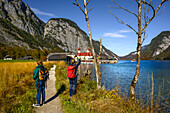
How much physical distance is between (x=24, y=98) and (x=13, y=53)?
10735 centimetres

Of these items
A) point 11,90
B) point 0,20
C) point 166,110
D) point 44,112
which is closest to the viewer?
point 44,112

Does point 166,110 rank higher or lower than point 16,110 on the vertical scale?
lower

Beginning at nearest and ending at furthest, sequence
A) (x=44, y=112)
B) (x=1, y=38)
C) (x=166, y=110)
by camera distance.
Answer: (x=44, y=112), (x=166, y=110), (x=1, y=38)

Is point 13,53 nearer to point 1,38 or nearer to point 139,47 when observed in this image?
point 1,38

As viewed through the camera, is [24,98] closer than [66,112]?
No

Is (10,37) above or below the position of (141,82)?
above

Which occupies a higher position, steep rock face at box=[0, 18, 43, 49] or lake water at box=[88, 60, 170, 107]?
steep rock face at box=[0, 18, 43, 49]

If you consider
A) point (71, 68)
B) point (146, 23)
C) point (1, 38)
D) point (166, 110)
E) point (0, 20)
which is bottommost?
point (166, 110)

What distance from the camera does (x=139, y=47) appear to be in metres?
4.61

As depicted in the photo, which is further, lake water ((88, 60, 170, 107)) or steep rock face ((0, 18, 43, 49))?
steep rock face ((0, 18, 43, 49))

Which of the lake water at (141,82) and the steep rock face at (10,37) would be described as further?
the steep rock face at (10,37)

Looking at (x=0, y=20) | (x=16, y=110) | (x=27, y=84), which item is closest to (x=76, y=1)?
(x=16, y=110)

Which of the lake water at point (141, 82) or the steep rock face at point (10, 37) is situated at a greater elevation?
the steep rock face at point (10, 37)

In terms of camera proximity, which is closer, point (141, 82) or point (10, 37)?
point (141, 82)
